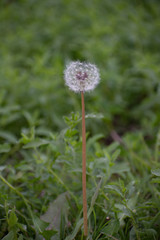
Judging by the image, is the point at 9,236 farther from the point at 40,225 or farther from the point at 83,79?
the point at 83,79

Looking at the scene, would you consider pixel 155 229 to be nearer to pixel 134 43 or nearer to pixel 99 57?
pixel 99 57

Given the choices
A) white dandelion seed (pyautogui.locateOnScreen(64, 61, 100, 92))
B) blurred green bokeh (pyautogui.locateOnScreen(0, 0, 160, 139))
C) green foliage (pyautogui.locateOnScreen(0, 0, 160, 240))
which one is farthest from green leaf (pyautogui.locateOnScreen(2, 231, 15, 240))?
blurred green bokeh (pyautogui.locateOnScreen(0, 0, 160, 139))

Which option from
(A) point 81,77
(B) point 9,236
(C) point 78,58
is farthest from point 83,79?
(C) point 78,58

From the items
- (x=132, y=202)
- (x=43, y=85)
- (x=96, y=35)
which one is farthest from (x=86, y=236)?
(x=96, y=35)

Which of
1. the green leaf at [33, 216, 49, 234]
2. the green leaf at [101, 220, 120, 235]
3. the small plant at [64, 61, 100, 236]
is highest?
the small plant at [64, 61, 100, 236]

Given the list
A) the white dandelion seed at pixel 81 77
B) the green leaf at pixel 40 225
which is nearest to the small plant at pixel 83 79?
the white dandelion seed at pixel 81 77

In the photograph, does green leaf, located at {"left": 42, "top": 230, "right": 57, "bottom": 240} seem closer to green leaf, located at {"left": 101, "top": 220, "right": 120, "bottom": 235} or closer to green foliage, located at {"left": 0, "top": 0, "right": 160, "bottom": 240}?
green foliage, located at {"left": 0, "top": 0, "right": 160, "bottom": 240}

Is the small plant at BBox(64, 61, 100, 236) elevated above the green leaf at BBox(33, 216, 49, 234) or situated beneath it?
elevated above
